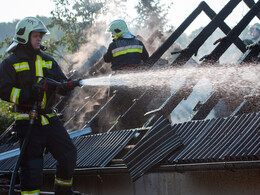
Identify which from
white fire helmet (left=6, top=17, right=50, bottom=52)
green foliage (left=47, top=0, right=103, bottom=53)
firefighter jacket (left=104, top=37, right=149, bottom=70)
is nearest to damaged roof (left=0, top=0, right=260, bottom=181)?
firefighter jacket (left=104, top=37, right=149, bottom=70)

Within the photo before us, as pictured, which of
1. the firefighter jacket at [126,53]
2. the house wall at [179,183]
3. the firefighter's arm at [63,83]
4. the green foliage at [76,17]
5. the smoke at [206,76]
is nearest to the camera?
the house wall at [179,183]

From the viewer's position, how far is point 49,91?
498 centimetres

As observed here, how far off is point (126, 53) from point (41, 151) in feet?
11.7

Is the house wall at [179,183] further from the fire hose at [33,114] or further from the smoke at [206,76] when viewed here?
the fire hose at [33,114]

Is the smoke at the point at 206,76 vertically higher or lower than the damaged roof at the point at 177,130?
higher

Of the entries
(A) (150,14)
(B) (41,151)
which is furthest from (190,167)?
(A) (150,14)

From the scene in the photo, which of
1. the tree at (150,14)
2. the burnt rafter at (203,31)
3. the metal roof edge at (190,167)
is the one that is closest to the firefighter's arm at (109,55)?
the burnt rafter at (203,31)

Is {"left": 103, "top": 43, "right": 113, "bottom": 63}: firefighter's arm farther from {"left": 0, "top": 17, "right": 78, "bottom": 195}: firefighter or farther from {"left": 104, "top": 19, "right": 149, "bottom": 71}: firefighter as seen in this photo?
{"left": 0, "top": 17, "right": 78, "bottom": 195}: firefighter

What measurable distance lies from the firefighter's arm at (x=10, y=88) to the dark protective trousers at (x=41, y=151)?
10.6 inches

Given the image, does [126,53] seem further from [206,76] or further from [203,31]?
[206,76]

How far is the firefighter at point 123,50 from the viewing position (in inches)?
316

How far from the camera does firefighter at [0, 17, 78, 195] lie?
15.4 feet

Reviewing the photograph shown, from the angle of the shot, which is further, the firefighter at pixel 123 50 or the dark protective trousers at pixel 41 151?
the firefighter at pixel 123 50

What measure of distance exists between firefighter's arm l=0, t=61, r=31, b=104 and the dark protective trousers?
27cm
